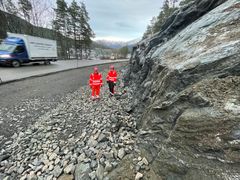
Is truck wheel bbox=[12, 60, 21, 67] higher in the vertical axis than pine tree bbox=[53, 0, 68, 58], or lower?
lower

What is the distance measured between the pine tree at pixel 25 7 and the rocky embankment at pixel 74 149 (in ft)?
111

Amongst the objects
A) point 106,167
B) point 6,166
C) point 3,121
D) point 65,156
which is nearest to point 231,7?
point 106,167

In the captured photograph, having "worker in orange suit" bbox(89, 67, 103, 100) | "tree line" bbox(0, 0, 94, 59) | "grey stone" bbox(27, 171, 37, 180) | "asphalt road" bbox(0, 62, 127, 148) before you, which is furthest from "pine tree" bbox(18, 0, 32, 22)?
"grey stone" bbox(27, 171, 37, 180)

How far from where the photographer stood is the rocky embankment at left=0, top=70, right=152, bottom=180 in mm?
2958

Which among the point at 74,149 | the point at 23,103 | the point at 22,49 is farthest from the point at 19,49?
the point at 74,149

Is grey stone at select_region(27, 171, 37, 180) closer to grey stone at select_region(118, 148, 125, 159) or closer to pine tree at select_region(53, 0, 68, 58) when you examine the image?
grey stone at select_region(118, 148, 125, 159)

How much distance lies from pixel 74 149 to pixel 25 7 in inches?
1459

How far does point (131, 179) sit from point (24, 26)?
39.0 meters

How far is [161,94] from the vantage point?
3.26 meters

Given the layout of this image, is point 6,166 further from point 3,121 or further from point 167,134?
point 167,134

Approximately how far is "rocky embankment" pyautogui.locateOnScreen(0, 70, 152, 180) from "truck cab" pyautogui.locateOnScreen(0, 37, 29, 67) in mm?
13738

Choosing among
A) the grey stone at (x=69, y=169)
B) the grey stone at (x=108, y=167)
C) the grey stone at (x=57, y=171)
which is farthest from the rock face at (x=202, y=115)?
the grey stone at (x=57, y=171)

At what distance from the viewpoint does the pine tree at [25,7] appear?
27.5 meters

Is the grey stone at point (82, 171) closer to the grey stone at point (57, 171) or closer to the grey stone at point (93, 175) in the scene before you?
the grey stone at point (93, 175)
